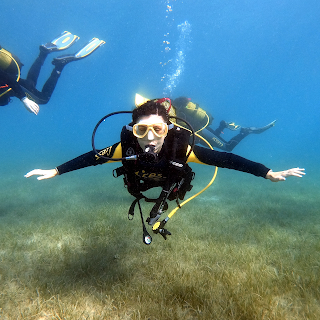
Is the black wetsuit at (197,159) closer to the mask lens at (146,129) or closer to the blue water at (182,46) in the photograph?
the mask lens at (146,129)

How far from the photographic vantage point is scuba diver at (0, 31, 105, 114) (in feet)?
23.1

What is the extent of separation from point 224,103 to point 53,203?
12955cm

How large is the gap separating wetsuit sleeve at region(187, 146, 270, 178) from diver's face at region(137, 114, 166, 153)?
683 millimetres

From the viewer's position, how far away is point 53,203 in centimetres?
955

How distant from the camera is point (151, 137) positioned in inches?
114

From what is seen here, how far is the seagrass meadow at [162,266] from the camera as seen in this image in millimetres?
2744

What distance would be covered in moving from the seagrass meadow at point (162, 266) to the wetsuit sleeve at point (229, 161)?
5.98 ft

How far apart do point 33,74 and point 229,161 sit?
412 inches

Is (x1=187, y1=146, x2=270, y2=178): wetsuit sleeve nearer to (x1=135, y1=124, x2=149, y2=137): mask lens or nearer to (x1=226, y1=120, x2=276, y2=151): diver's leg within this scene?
(x1=135, y1=124, x2=149, y2=137): mask lens

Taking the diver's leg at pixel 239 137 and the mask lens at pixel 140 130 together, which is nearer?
the mask lens at pixel 140 130

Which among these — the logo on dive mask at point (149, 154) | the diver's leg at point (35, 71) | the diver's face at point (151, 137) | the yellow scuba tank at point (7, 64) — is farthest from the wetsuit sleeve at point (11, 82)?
the logo on dive mask at point (149, 154)

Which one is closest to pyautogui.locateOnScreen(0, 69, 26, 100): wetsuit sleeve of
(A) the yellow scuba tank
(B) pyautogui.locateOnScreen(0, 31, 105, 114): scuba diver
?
(B) pyautogui.locateOnScreen(0, 31, 105, 114): scuba diver

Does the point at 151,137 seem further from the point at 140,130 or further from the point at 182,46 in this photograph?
the point at 182,46

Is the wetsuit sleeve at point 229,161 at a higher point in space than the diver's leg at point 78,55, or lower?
lower
